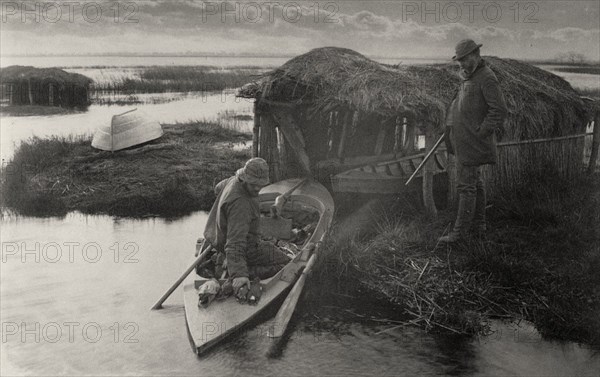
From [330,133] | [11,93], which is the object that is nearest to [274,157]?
[330,133]

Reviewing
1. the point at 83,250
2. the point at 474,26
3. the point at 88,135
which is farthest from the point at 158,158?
the point at 474,26

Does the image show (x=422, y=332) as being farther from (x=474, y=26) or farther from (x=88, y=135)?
(x=88, y=135)

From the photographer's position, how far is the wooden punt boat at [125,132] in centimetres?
1353

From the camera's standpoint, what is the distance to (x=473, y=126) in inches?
268

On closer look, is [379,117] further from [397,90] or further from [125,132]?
[125,132]

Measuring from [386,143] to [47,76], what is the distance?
388 inches

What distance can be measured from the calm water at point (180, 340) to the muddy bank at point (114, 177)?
121 inches

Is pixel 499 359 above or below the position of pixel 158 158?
below

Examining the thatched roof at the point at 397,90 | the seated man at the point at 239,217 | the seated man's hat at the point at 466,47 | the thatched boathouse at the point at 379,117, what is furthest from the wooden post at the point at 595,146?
the seated man at the point at 239,217

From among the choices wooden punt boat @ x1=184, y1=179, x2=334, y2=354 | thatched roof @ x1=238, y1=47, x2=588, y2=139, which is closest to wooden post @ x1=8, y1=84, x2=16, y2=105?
thatched roof @ x1=238, y1=47, x2=588, y2=139

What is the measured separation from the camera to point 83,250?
9000 mm

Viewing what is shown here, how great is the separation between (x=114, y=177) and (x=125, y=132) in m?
1.76

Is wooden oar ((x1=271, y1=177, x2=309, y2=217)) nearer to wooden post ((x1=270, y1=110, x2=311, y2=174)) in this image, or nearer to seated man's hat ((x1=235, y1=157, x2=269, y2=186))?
wooden post ((x1=270, y1=110, x2=311, y2=174))

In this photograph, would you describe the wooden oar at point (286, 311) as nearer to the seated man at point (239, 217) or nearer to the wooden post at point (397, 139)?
the seated man at point (239, 217)
